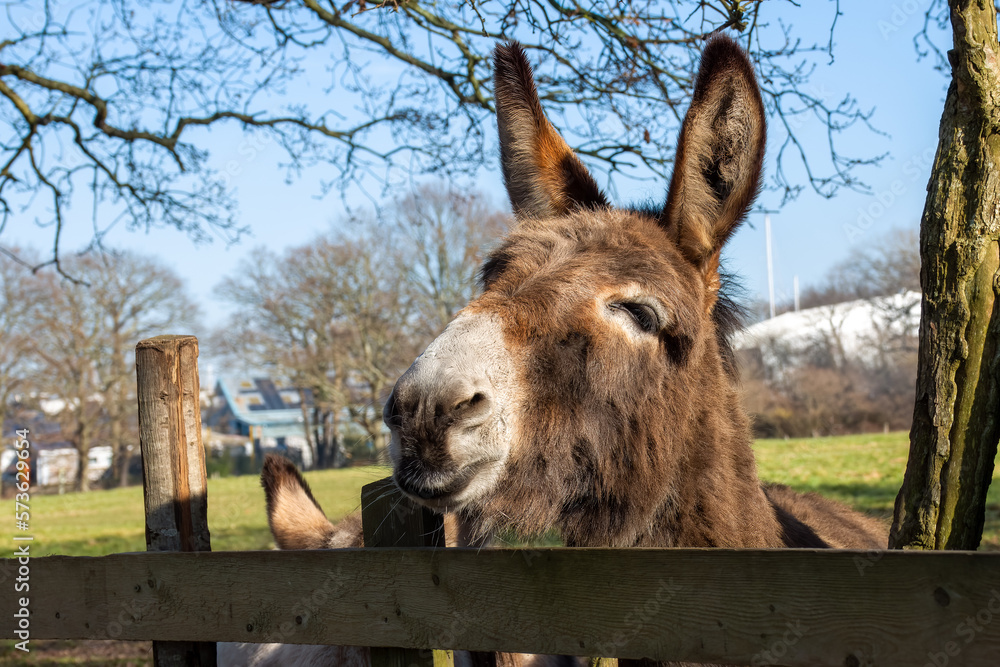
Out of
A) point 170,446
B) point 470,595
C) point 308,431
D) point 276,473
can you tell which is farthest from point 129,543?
point 308,431

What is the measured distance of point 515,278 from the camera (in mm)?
2268

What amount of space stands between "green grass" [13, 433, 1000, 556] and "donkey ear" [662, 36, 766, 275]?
7.91m

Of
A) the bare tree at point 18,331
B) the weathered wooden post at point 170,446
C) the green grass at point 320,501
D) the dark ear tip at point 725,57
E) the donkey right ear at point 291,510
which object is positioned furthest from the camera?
the bare tree at point 18,331

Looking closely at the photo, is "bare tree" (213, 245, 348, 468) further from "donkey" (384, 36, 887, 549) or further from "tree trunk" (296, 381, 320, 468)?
"donkey" (384, 36, 887, 549)

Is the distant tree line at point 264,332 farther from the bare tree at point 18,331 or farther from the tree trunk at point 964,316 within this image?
the tree trunk at point 964,316

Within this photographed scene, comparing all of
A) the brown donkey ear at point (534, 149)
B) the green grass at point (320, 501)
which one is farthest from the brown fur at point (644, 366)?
the green grass at point (320, 501)

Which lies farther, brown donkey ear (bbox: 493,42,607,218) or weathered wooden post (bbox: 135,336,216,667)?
brown donkey ear (bbox: 493,42,607,218)

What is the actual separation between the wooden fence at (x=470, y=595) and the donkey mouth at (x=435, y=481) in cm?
16

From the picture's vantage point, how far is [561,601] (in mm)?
1776

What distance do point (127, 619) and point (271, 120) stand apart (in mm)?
6807

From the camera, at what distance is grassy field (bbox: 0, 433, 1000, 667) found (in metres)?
7.95

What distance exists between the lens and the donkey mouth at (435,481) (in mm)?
1845

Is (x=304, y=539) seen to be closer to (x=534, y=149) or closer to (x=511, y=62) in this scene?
(x=534, y=149)

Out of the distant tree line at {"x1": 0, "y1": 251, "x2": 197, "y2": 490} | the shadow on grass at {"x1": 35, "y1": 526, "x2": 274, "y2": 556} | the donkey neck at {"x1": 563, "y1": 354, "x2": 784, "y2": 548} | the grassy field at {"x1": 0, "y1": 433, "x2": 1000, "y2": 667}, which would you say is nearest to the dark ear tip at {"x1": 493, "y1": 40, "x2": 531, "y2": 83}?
the donkey neck at {"x1": 563, "y1": 354, "x2": 784, "y2": 548}
